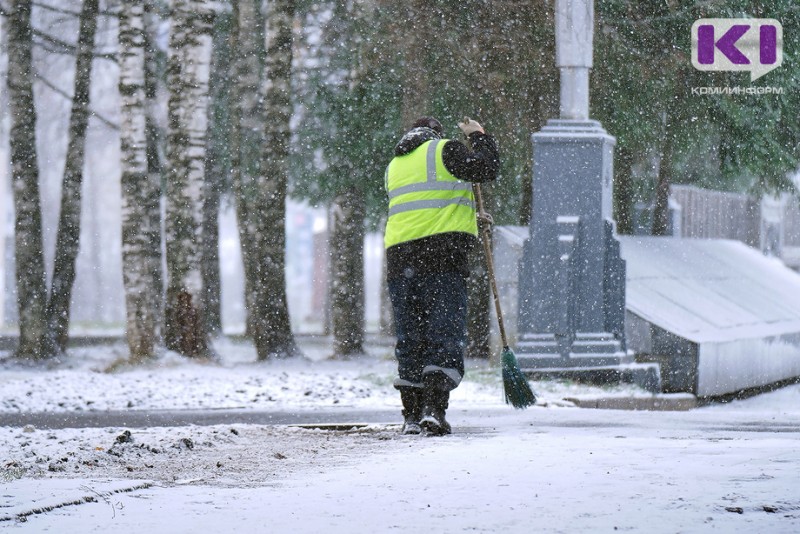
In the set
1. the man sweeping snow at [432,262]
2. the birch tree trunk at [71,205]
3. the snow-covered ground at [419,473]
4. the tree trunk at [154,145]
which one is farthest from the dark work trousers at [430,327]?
the birch tree trunk at [71,205]

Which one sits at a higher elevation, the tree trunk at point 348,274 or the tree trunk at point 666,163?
the tree trunk at point 666,163

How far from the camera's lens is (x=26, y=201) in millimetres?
19719

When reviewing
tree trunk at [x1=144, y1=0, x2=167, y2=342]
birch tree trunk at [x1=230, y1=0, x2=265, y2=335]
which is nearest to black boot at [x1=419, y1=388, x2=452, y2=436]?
tree trunk at [x1=144, y1=0, x2=167, y2=342]

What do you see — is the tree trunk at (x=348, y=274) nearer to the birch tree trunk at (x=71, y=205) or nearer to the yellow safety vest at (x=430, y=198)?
the birch tree trunk at (x=71, y=205)

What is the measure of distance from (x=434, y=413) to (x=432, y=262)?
87 cm

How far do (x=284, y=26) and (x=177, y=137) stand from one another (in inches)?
83.0

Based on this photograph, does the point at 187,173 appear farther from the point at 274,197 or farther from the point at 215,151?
the point at 215,151

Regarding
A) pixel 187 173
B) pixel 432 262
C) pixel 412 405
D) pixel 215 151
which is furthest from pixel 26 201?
pixel 432 262

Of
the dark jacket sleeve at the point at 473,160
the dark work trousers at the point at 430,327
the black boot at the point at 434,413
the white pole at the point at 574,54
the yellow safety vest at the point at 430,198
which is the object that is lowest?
the black boot at the point at 434,413

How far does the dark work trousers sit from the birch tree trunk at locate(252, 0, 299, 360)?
9710 millimetres

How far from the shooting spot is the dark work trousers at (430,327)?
933cm

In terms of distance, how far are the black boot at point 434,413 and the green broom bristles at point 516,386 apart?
3.76 feet

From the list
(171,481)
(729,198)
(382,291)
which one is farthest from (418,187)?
(382,291)

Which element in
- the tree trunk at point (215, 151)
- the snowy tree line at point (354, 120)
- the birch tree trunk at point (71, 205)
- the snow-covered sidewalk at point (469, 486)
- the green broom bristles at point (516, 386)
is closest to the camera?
the snow-covered sidewalk at point (469, 486)
